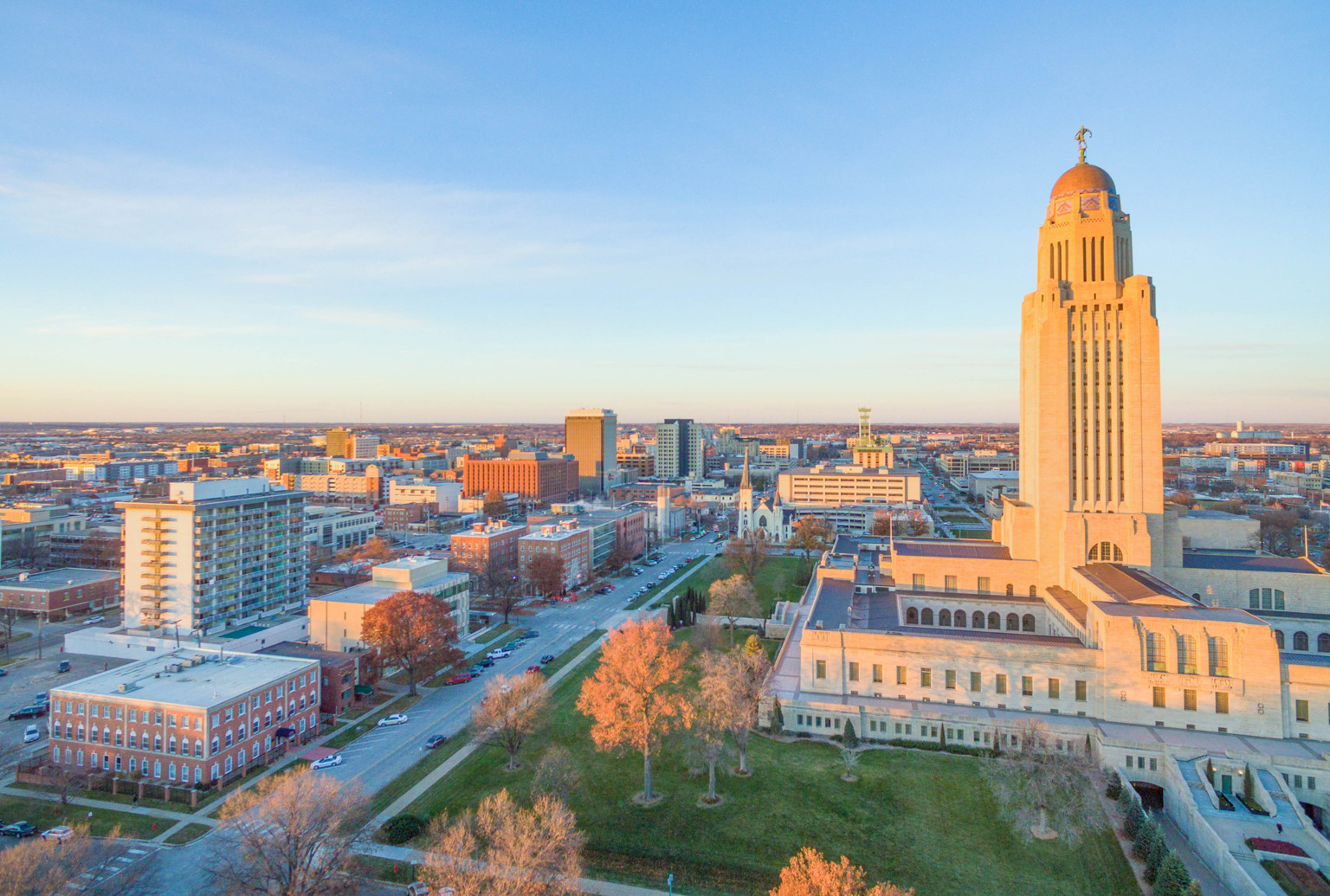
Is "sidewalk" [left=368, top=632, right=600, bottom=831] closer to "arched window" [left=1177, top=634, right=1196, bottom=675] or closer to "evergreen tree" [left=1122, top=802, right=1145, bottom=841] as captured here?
"evergreen tree" [left=1122, top=802, right=1145, bottom=841]

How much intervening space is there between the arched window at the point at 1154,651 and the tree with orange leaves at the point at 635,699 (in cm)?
3062

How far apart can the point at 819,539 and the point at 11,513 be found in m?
129

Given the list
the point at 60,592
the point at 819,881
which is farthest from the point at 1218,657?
the point at 60,592

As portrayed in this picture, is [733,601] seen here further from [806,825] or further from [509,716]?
A: [806,825]

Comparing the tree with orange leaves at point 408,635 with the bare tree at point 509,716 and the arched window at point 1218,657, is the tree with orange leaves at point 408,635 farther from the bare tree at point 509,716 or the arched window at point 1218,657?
the arched window at point 1218,657

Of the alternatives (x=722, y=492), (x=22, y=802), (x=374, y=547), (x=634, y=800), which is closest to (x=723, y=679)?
(x=634, y=800)

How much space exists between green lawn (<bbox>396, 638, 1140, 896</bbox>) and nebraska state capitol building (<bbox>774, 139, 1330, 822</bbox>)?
257 inches

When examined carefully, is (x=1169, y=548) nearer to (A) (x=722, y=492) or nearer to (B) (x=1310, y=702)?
(B) (x=1310, y=702)

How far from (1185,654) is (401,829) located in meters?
48.9

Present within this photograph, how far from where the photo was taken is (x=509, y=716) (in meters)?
45.3

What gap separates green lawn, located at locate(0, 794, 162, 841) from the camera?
131 feet

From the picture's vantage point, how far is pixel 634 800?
4172 cm

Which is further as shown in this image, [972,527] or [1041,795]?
[972,527]

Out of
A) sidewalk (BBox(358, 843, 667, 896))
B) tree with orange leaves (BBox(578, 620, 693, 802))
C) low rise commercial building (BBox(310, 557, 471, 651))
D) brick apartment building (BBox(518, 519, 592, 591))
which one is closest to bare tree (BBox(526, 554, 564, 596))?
brick apartment building (BBox(518, 519, 592, 591))
